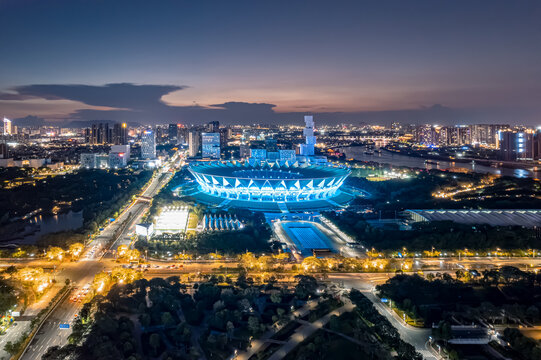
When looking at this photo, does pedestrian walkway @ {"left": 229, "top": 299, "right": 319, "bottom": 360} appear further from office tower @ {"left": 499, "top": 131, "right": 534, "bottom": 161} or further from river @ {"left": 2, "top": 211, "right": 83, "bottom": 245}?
office tower @ {"left": 499, "top": 131, "right": 534, "bottom": 161}

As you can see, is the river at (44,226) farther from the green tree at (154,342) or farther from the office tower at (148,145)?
the office tower at (148,145)

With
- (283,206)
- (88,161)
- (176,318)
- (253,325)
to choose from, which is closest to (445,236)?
(283,206)

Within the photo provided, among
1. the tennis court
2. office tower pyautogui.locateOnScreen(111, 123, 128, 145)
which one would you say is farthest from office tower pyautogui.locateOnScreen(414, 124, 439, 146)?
the tennis court

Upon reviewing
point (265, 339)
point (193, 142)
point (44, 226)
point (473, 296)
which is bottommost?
point (265, 339)

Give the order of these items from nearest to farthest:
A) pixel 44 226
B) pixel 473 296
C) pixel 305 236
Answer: pixel 473 296, pixel 305 236, pixel 44 226

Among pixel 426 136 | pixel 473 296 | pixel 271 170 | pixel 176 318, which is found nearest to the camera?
pixel 176 318

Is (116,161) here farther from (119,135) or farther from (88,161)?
(119,135)
